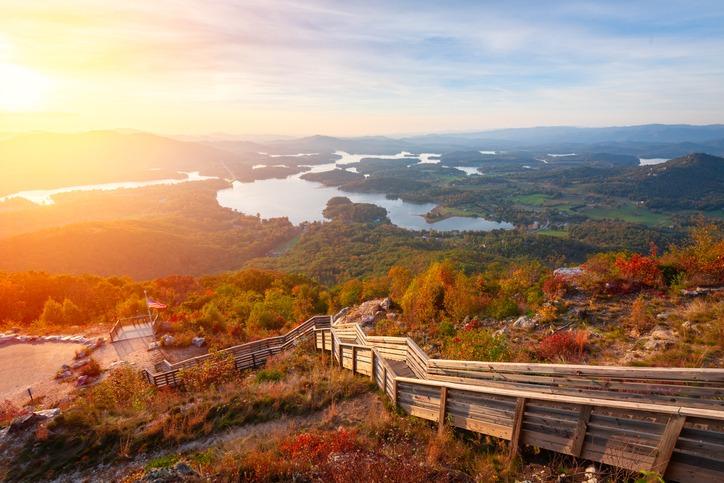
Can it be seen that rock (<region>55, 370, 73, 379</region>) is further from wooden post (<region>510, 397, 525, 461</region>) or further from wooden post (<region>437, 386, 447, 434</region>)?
wooden post (<region>510, 397, 525, 461</region>)

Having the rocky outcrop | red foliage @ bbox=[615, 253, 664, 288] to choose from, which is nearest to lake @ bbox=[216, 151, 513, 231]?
the rocky outcrop

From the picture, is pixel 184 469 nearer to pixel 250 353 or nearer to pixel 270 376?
pixel 270 376

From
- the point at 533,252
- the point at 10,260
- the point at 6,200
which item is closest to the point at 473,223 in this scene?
the point at 533,252

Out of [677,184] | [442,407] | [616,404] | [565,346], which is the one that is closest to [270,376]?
[442,407]

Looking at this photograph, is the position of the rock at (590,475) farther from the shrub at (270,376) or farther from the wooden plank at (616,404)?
the shrub at (270,376)

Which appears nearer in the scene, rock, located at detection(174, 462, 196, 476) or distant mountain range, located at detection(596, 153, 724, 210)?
rock, located at detection(174, 462, 196, 476)

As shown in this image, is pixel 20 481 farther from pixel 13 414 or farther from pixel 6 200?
pixel 6 200
